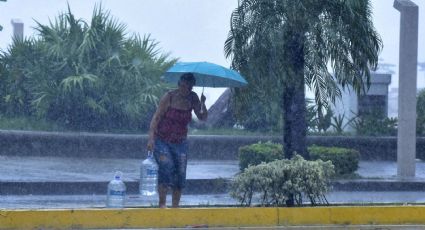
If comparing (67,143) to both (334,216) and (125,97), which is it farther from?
(334,216)

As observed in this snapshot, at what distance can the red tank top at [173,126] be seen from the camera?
11.4 metres

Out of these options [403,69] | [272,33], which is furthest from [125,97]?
[272,33]

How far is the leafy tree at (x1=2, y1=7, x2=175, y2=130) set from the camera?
22.7 meters

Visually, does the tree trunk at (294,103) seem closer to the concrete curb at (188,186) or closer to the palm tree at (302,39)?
the palm tree at (302,39)

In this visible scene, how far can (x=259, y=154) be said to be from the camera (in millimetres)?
17625

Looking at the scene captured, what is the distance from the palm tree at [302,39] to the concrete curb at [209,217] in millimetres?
2785

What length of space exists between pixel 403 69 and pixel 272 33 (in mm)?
4528

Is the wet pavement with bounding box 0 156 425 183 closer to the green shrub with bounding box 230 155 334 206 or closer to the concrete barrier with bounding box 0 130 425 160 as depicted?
the concrete barrier with bounding box 0 130 425 160

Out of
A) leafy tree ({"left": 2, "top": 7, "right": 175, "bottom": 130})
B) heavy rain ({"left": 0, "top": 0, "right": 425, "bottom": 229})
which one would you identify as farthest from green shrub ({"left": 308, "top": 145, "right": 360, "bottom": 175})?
leafy tree ({"left": 2, "top": 7, "right": 175, "bottom": 130})

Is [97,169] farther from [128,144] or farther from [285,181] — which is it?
[285,181]

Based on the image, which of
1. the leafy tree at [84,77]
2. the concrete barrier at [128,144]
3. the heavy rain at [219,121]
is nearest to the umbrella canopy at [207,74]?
the heavy rain at [219,121]

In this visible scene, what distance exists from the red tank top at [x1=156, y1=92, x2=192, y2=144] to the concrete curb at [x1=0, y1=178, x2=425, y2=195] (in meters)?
3.57

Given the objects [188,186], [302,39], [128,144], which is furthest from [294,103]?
[128,144]

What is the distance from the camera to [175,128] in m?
11.5
